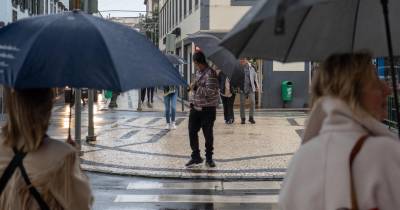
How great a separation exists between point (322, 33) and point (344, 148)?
110 centimetres

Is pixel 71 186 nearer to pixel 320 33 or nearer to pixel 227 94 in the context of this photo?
pixel 320 33

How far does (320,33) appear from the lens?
348 centimetres

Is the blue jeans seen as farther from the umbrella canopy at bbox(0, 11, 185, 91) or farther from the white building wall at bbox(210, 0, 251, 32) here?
the umbrella canopy at bbox(0, 11, 185, 91)

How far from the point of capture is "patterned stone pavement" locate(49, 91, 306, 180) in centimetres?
1043

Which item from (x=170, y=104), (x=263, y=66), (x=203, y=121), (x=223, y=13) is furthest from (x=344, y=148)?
(x=223, y=13)

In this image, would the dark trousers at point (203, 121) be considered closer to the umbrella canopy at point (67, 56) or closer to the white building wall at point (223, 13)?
the umbrella canopy at point (67, 56)

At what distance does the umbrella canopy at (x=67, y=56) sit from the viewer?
118 inches

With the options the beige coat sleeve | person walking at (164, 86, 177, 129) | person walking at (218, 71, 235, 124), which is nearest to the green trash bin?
person walking at (218, 71, 235, 124)

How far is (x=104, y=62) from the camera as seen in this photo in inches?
121

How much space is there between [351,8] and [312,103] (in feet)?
3.34

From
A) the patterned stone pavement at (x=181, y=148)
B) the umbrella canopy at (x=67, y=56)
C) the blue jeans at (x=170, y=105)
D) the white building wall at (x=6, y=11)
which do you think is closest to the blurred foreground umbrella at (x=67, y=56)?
the umbrella canopy at (x=67, y=56)

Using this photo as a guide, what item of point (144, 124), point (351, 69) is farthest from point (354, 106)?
point (144, 124)

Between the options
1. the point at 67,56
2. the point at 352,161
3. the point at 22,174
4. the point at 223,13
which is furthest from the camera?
the point at 223,13

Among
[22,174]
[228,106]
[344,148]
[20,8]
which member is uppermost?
[20,8]
